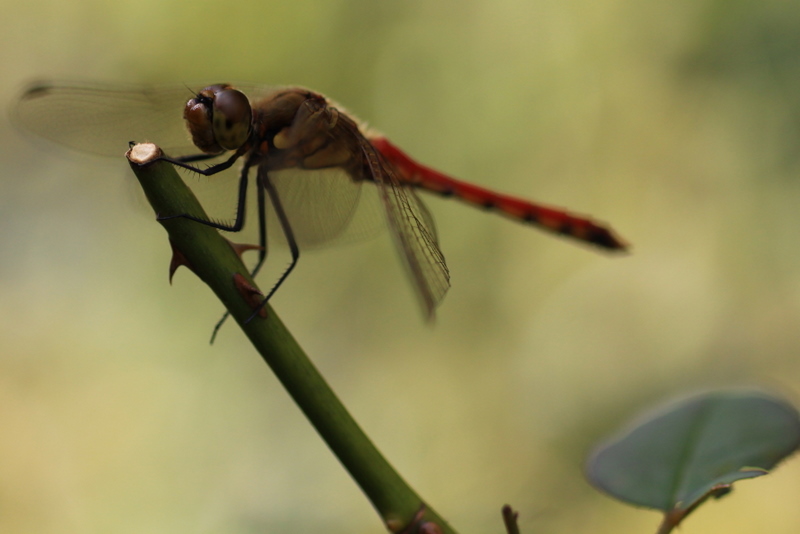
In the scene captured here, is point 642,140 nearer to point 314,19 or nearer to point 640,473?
point 314,19

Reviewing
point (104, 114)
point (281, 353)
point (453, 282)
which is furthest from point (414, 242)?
point (453, 282)

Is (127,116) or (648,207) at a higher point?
(127,116)

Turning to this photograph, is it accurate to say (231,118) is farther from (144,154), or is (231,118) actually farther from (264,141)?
(144,154)

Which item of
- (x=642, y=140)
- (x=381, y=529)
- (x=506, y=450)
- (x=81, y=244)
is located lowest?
(x=506, y=450)

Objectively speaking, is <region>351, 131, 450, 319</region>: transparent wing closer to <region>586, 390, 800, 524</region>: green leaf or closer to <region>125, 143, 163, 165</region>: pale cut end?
<region>586, 390, 800, 524</region>: green leaf

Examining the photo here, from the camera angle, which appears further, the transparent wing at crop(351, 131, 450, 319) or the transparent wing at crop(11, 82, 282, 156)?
the transparent wing at crop(11, 82, 282, 156)

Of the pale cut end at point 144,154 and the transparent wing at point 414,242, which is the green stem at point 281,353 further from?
the transparent wing at point 414,242

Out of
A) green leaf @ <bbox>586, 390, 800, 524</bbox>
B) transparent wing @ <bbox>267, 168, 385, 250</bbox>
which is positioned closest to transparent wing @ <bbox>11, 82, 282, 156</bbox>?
transparent wing @ <bbox>267, 168, 385, 250</bbox>

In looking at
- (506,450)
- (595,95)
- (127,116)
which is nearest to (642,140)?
(595,95)
